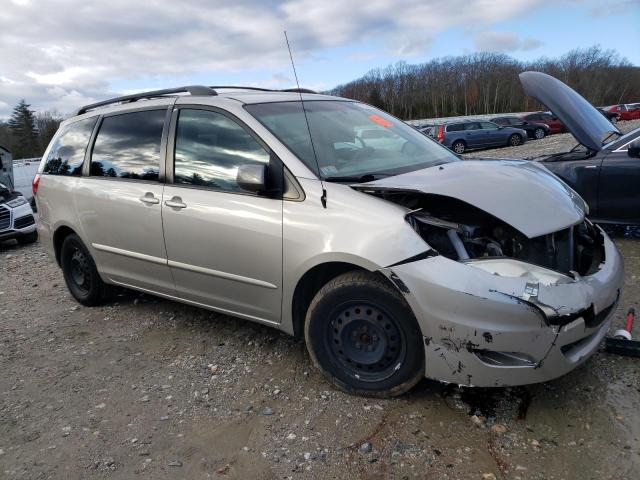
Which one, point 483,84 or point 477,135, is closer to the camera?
point 477,135

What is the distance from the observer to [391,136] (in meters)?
3.87

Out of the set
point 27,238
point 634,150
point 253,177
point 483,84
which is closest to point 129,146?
point 253,177

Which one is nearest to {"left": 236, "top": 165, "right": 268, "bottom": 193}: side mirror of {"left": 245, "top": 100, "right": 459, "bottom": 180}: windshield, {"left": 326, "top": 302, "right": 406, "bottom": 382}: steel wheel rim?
{"left": 245, "top": 100, "right": 459, "bottom": 180}: windshield

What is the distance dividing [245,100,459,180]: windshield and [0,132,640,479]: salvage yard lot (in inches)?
53.9

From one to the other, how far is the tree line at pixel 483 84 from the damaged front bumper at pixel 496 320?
75.5 metres

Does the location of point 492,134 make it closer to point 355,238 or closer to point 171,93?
point 171,93

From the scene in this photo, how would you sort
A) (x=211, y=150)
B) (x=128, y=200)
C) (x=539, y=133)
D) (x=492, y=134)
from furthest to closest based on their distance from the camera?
(x=539, y=133)
(x=492, y=134)
(x=128, y=200)
(x=211, y=150)

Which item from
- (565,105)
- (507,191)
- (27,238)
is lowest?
(27,238)

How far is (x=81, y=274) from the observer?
4.85m

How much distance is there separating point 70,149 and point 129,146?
3.44 feet

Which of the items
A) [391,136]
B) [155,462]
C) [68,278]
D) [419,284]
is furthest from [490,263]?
[68,278]

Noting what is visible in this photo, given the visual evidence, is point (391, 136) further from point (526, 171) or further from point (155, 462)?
point (155, 462)

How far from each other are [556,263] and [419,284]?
832 mm

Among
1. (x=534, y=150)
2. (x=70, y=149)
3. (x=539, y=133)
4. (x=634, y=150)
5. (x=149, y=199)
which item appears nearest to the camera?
(x=149, y=199)
